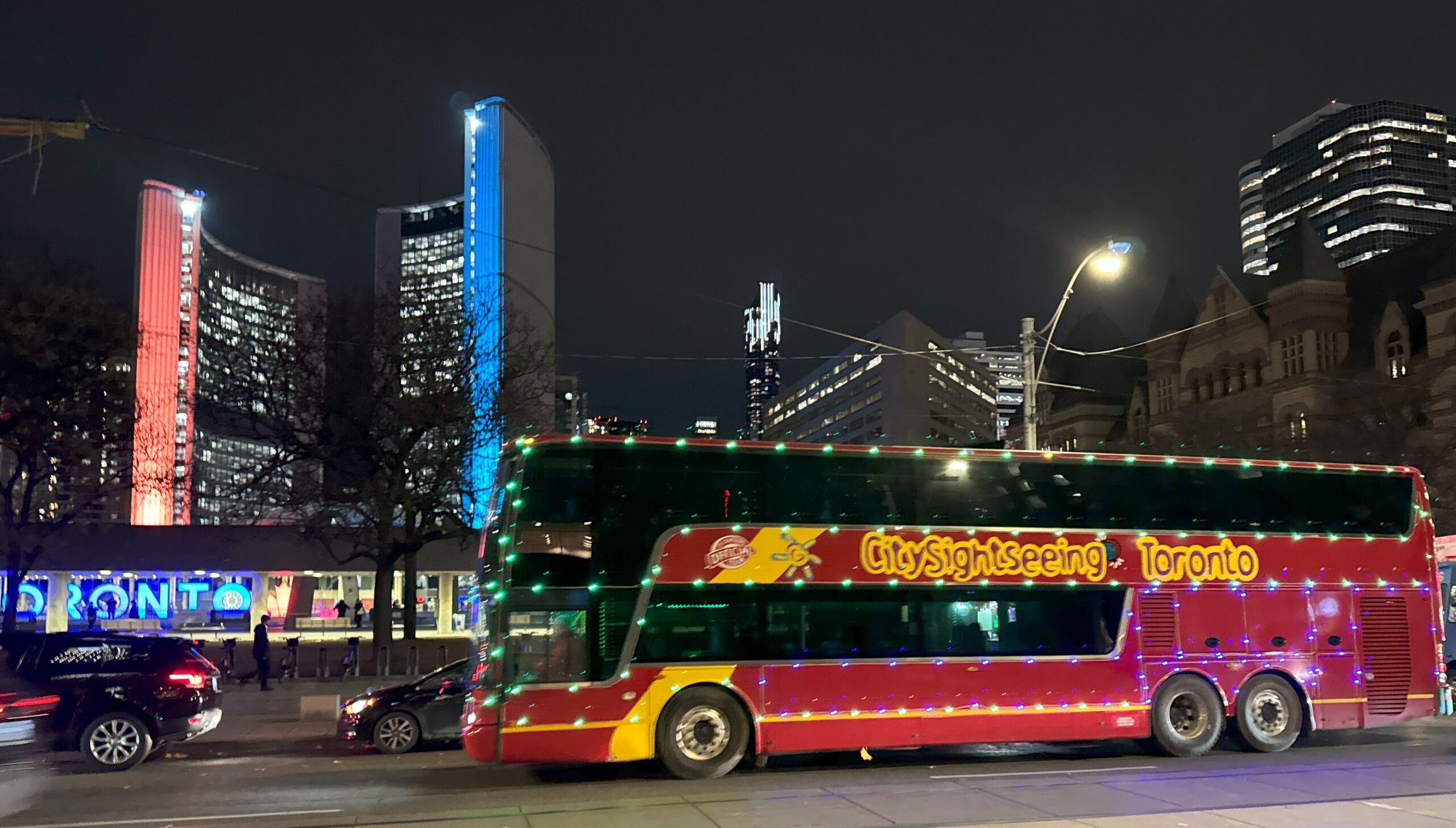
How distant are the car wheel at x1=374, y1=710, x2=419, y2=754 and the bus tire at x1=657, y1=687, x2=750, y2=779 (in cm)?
470

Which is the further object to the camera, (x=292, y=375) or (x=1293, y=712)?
(x=292, y=375)

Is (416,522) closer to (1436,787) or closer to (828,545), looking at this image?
(828,545)

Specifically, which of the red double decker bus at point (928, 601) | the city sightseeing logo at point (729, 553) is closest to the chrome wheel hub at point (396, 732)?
the red double decker bus at point (928, 601)

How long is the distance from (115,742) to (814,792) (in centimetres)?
892

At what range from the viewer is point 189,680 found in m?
14.7

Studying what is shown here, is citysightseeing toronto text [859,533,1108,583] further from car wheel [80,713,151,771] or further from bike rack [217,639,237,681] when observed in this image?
bike rack [217,639,237,681]

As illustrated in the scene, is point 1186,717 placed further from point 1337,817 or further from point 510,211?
point 510,211

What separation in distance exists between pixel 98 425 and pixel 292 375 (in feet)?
17.7

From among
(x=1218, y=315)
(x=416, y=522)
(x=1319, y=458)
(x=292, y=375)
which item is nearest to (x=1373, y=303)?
(x=1218, y=315)

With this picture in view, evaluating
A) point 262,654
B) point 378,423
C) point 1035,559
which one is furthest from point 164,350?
point 1035,559

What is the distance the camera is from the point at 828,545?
43.7 ft

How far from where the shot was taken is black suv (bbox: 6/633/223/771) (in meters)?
14.0

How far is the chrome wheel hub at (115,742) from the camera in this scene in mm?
14008

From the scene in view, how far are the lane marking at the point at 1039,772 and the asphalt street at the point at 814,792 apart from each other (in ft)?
0.18
